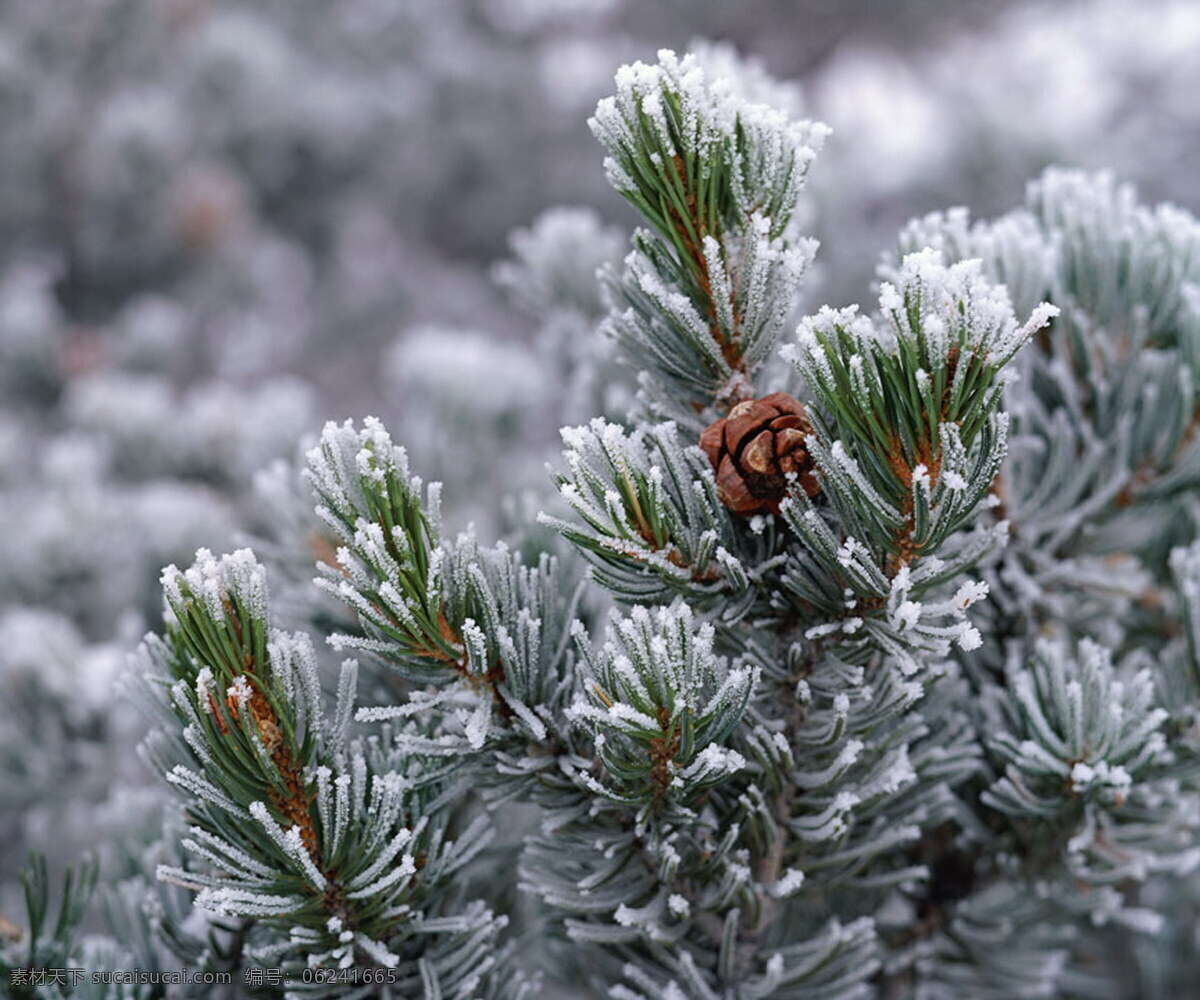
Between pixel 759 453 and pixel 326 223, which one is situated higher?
pixel 326 223

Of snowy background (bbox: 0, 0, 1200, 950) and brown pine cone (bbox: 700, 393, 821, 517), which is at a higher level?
snowy background (bbox: 0, 0, 1200, 950)

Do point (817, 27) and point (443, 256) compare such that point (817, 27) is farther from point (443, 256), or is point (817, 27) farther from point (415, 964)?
point (415, 964)

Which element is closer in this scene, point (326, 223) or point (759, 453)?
point (759, 453)

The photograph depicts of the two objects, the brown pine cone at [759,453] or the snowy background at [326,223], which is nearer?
the brown pine cone at [759,453]

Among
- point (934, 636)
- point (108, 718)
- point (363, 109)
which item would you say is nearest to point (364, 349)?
point (363, 109)

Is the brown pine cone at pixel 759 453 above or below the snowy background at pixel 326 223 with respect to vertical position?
below
